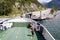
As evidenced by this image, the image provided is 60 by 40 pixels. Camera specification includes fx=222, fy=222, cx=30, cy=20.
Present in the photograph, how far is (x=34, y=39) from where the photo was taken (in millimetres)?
27281

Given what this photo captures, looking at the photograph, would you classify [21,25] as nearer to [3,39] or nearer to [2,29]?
[2,29]

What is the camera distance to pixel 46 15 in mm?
110812

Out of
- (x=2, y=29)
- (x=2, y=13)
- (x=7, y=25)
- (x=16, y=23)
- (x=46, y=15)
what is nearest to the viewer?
(x=2, y=29)

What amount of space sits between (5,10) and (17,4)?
1124 inches

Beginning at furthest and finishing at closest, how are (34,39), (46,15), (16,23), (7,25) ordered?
1. (46,15)
2. (16,23)
3. (7,25)
4. (34,39)

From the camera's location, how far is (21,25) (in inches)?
1612

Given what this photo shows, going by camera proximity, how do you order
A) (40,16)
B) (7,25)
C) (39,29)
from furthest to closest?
(40,16) < (7,25) < (39,29)

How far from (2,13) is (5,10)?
266 cm

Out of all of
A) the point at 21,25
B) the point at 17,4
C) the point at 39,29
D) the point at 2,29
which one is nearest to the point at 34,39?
the point at 39,29

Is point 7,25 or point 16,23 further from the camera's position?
point 16,23

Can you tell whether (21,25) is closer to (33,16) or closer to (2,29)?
(2,29)

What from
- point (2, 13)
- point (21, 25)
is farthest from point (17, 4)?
point (21, 25)

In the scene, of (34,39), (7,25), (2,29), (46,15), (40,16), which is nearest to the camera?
(34,39)

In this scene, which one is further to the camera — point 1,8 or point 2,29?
point 1,8
